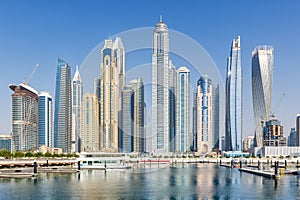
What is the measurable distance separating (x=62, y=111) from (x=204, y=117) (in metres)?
51.0

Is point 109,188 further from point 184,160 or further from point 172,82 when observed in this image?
point 184,160

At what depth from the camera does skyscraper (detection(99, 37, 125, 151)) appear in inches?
2803

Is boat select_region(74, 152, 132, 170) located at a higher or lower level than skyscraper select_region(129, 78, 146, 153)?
lower

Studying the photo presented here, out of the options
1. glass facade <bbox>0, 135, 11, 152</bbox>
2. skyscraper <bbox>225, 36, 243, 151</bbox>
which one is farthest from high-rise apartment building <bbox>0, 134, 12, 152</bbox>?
skyscraper <bbox>225, 36, 243, 151</bbox>

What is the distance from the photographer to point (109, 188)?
39.4 metres

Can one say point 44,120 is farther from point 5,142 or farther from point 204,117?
point 204,117

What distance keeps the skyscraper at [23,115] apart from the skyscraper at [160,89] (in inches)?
2429

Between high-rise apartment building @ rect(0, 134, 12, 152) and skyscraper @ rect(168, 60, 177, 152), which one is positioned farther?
high-rise apartment building @ rect(0, 134, 12, 152)

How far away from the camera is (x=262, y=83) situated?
15612 centimetres

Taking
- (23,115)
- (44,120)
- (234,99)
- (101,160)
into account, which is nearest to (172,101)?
(101,160)

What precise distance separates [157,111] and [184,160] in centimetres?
3600

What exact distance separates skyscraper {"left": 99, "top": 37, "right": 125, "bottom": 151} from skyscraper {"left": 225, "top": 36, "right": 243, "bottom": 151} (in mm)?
70250

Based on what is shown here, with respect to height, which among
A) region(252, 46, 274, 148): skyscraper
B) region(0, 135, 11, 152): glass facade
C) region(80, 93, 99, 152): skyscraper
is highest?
region(252, 46, 274, 148): skyscraper

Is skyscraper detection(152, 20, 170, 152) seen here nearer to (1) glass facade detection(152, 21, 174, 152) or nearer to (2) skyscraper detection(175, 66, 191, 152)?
(1) glass facade detection(152, 21, 174, 152)
